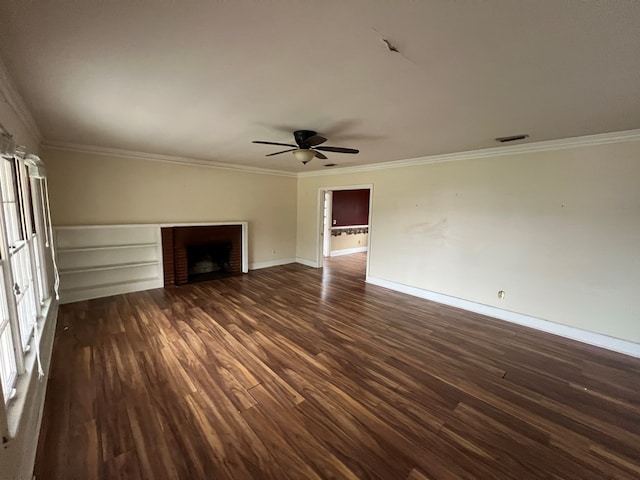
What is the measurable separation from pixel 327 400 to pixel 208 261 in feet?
15.0

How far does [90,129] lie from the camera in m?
3.21

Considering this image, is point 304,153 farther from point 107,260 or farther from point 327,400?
point 107,260

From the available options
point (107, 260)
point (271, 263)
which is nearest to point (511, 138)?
point (271, 263)

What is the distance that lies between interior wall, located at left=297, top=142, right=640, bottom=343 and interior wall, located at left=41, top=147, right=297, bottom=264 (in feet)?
9.42

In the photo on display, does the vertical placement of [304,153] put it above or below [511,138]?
below

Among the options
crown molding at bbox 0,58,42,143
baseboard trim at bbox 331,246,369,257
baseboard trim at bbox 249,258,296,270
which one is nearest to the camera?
crown molding at bbox 0,58,42,143

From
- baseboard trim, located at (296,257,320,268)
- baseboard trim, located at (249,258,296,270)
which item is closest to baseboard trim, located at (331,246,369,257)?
baseboard trim, located at (296,257,320,268)

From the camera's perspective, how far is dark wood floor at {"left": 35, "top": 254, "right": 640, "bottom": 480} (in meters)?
1.63

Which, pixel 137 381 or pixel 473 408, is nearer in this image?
pixel 473 408

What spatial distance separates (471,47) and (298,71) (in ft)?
3.39

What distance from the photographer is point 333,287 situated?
5191 mm

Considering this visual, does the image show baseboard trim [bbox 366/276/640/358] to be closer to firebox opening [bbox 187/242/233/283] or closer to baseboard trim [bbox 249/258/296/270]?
baseboard trim [bbox 249/258/296/270]

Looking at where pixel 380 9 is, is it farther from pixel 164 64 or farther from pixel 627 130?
pixel 627 130

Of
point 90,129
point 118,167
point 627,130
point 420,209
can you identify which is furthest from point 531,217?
point 118,167
